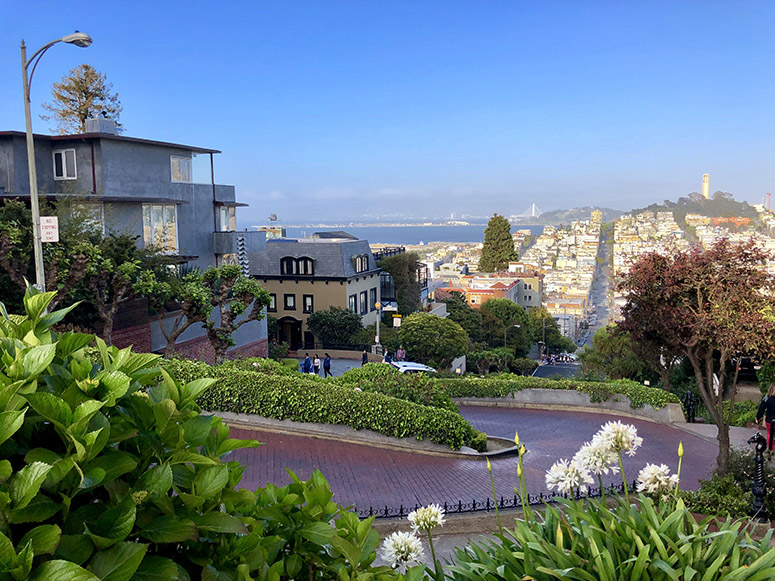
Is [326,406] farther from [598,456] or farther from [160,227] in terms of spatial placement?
[160,227]

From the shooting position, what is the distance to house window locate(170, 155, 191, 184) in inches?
1041

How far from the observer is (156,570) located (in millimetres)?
2109

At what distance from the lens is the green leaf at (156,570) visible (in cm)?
209

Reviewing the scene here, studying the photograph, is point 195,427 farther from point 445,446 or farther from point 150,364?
point 445,446

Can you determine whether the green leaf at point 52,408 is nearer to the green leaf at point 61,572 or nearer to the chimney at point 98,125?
the green leaf at point 61,572

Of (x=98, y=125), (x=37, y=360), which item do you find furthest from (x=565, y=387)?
(x=37, y=360)

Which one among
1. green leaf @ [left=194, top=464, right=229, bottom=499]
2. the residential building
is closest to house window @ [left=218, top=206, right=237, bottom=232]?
the residential building

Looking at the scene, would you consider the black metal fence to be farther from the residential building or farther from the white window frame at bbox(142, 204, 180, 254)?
the residential building

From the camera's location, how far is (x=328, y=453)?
41.9ft

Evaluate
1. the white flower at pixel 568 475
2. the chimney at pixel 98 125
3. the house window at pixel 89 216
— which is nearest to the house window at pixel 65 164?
the chimney at pixel 98 125

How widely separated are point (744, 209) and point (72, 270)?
195286mm

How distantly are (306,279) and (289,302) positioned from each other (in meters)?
2.15

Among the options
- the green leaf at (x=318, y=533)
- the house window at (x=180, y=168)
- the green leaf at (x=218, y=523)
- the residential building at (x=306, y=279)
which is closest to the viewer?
the green leaf at (x=218, y=523)

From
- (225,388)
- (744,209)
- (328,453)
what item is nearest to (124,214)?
(225,388)
